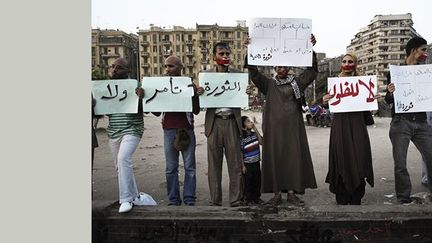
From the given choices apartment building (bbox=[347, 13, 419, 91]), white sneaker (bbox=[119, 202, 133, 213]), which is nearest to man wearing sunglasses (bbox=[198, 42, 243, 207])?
white sneaker (bbox=[119, 202, 133, 213])

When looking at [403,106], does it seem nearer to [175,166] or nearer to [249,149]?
[249,149]

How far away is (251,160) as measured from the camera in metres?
5.19

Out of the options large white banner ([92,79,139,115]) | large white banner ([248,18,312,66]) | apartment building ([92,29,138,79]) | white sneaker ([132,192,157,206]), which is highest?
apartment building ([92,29,138,79])

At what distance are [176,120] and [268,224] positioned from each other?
5.92 ft

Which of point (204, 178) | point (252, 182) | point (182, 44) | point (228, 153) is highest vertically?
point (182, 44)

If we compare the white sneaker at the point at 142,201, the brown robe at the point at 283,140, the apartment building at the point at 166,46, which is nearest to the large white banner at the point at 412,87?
the brown robe at the point at 283,140

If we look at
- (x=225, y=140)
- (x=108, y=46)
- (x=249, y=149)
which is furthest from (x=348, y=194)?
(x=108, y=46)

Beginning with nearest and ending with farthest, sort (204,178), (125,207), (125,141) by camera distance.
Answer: (125,207) → (125,141) → (204,178)

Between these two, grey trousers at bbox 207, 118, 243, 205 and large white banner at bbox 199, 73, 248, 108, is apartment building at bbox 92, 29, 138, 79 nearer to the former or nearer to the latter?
large white banner at bbox 199, 73, 248, 108

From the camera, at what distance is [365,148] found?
16.1 feet

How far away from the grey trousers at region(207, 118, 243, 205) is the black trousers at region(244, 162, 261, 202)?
0.86 feet

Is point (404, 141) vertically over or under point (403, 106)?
under

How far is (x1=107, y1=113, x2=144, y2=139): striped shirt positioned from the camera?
15.6 feet

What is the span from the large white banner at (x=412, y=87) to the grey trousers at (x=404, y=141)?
191mm
